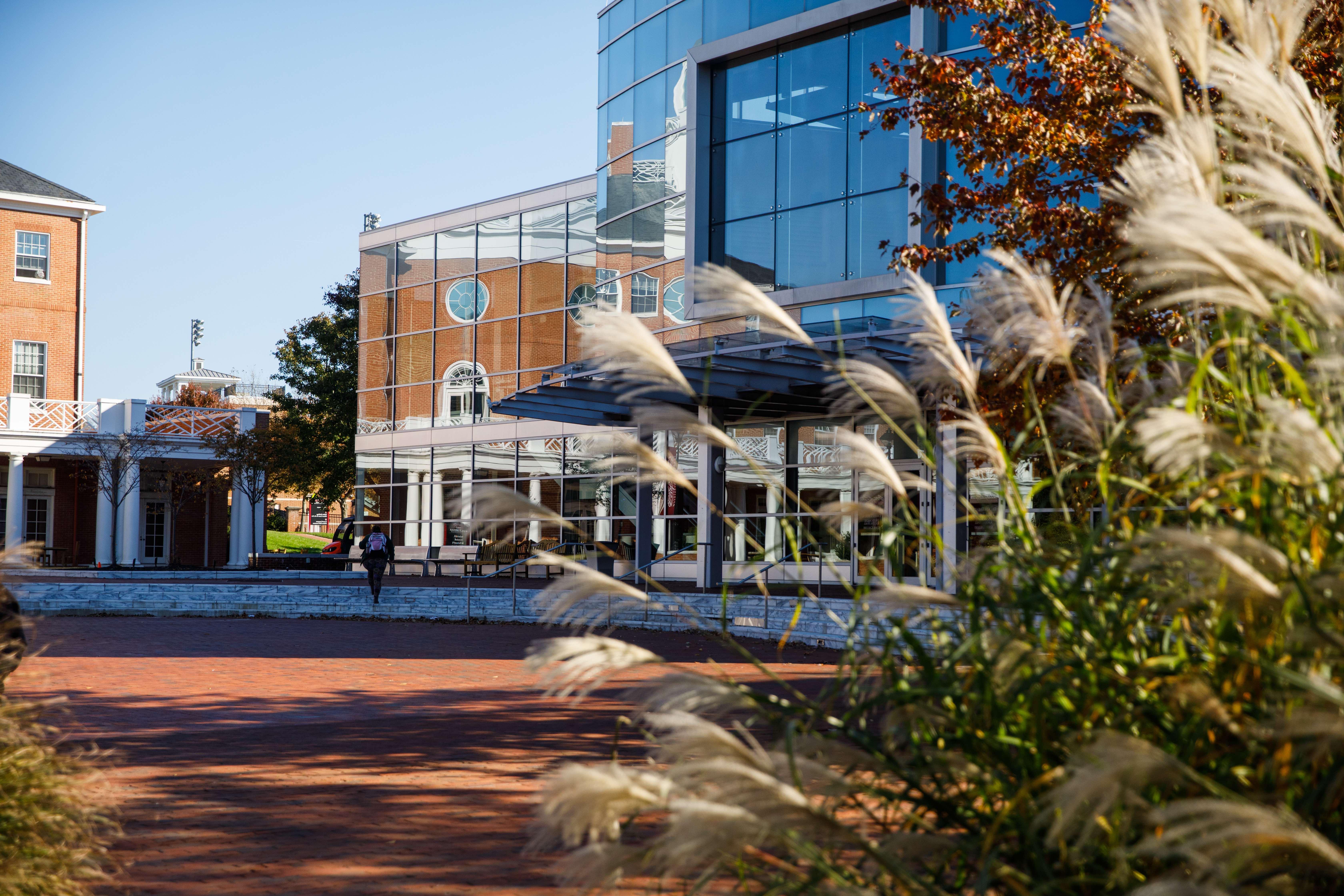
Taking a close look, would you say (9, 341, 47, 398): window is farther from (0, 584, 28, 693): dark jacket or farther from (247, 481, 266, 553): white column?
(0, 584, 28, 693): dark jacket

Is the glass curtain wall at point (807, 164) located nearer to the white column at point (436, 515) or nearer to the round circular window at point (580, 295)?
the round circular window at point (580, 295)

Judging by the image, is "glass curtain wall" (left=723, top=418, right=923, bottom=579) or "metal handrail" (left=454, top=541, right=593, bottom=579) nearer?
"glass curtain wall" (left=723, top=418, right=923, bottom=579)

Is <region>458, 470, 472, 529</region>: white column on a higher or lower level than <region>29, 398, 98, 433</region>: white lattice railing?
lower

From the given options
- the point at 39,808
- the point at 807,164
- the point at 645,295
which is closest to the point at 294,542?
the point at 645,295

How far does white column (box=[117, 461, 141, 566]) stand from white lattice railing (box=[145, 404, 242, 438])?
6.89 feet

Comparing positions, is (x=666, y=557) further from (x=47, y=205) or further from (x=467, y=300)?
(x=47, y=205)

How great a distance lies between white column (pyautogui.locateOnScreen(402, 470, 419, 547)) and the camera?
38750mm

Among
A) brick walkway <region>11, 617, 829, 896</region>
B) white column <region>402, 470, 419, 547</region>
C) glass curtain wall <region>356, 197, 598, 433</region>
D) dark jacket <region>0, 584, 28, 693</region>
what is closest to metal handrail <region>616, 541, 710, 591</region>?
brick walkway <region>11, 617, 829, 896</region>

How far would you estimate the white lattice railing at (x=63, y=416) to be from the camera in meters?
40.5

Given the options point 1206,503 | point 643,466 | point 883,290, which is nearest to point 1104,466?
point 1206,503

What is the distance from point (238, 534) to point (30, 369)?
35.3ft

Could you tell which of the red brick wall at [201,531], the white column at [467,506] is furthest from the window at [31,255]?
the white column at [467,506]

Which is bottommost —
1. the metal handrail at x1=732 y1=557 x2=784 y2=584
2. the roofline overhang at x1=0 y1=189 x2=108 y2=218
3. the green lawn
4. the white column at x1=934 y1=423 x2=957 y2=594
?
the green lawn

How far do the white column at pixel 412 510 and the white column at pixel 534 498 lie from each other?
431 centimetres
